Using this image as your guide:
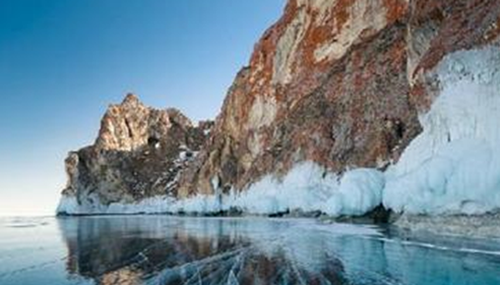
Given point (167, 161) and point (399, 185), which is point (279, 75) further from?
point (167, 161)

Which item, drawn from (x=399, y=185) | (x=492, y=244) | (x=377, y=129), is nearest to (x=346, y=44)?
(x=377, y=129)

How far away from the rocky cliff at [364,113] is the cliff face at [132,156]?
2279 inches

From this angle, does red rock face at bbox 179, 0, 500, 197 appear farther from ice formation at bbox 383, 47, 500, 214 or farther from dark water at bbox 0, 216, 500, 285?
dark water at bbox 0, 216, 500, 285

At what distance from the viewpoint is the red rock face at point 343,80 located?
30370mm

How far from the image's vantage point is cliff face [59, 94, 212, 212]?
158 m

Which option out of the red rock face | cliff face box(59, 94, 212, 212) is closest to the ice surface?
the red rock face

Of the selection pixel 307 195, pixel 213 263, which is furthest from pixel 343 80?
pixel 213 263

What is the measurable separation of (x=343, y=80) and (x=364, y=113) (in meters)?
7.51

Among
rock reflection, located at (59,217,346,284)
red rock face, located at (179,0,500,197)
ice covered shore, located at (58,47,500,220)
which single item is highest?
red rock face, located at (179,0,500,197)

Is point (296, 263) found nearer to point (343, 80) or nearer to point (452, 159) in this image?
point (452, 159)

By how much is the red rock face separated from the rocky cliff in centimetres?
14

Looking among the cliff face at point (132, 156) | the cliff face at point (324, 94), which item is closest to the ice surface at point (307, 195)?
the cliff face at point (324, 94)

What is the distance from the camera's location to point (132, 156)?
16662cm

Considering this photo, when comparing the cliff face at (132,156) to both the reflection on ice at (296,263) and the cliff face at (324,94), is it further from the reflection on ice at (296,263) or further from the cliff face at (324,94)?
the reflection on ice at (296,263)
